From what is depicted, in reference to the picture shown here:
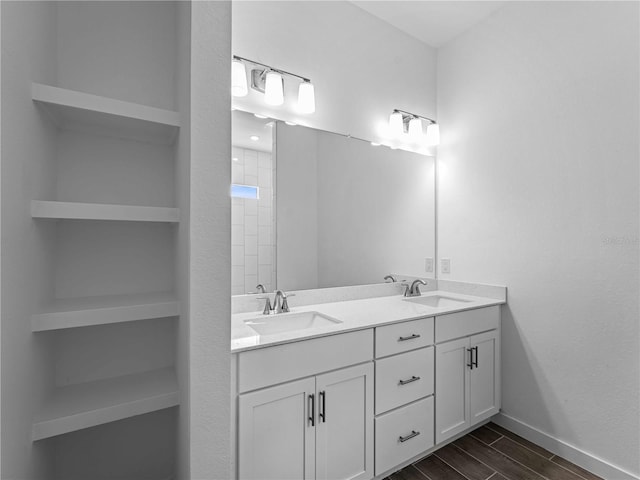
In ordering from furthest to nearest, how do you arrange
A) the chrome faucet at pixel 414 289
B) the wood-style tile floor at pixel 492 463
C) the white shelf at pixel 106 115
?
1. the chrome faucet at pixel 414 289
2. the wood-style tile floor at pixel 492 463
3. the white shelf at pixel 106 115

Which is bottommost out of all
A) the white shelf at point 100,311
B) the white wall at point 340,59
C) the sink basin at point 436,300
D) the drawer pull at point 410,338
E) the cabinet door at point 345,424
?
the cabinet door at point 345,424

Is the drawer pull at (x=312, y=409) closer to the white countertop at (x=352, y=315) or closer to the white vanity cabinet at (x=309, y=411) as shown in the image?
the white vanity cabinet at (x=309, y=411)

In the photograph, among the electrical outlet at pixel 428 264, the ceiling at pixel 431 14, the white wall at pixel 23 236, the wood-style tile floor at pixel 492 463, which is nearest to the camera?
the white wall at pixel 23 236

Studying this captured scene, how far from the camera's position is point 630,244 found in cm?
158

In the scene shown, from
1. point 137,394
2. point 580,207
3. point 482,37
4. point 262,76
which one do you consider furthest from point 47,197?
point 482,37

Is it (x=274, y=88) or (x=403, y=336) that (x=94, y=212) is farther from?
(x=403, y=336)

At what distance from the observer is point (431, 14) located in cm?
220

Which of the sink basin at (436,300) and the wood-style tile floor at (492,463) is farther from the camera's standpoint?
the sink basin at (436,300)

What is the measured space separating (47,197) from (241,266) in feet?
2.92

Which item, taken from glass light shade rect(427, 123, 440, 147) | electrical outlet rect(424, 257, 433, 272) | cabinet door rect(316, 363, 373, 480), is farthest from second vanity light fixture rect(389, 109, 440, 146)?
cabinet door rect(316, 363, 373, 480)

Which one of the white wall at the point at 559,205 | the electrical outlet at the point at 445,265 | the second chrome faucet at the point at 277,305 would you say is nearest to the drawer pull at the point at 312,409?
the second chrome faucet at the point at 277,305

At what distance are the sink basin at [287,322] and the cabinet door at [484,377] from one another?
94cm

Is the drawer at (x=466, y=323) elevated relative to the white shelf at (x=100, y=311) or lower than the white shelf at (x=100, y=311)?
lower

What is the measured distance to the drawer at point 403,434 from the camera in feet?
5.00
